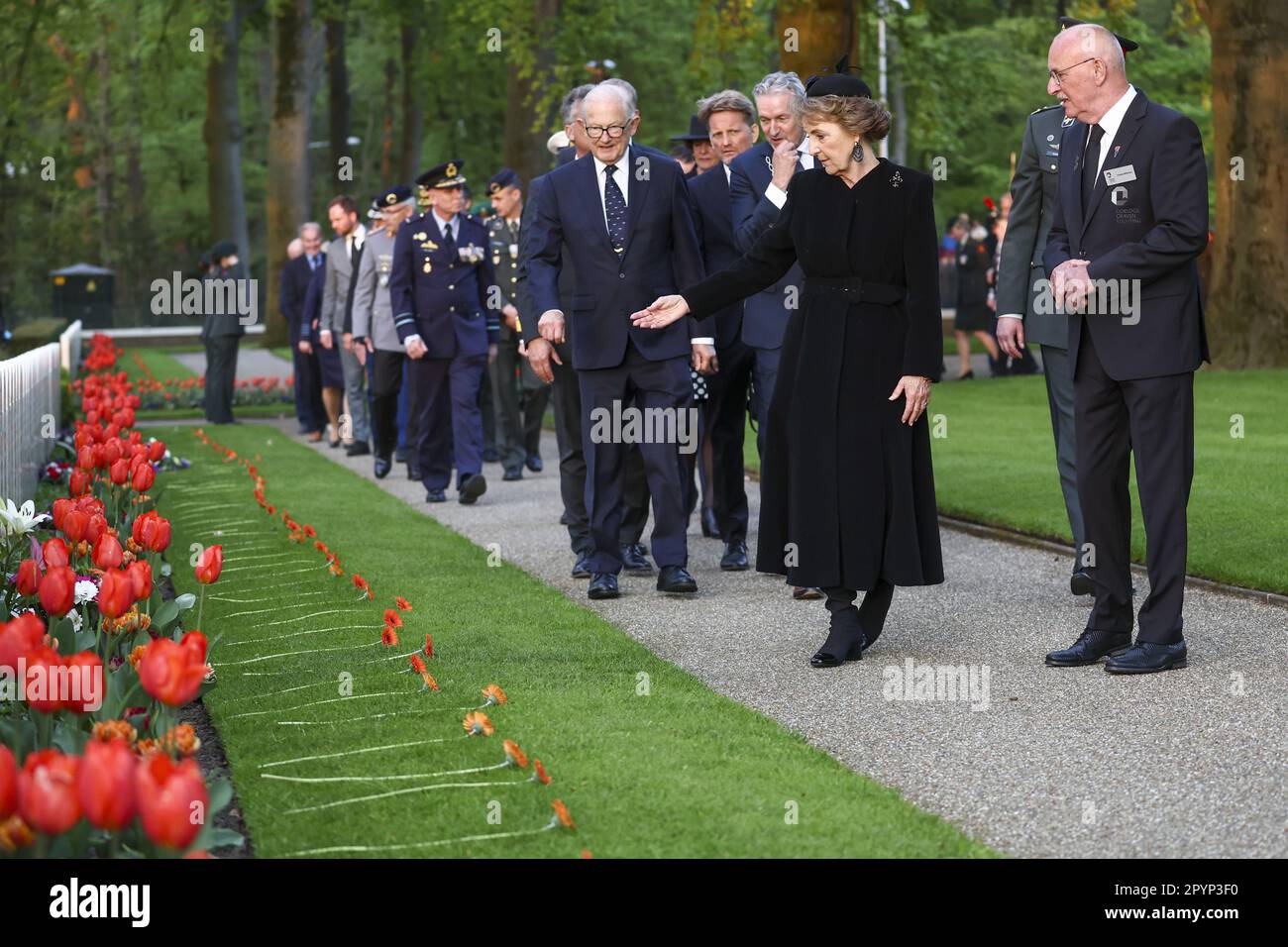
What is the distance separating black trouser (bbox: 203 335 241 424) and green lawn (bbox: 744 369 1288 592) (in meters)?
7.13

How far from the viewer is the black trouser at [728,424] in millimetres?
10406

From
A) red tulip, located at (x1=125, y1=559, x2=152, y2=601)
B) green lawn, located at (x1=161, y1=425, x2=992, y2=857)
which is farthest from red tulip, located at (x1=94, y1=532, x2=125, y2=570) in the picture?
green lawn, located at (x1=161, y1=425, x2=992, y2=857)

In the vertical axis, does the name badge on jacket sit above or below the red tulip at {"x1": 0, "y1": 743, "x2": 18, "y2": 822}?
above

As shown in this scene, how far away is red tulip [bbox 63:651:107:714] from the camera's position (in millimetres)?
4109

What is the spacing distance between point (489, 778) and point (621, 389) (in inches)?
160

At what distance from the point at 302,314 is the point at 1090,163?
13.6 m

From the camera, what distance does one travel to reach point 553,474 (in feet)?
51.7

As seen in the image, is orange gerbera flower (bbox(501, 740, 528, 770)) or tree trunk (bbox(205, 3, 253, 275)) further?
tree trunk (bbox(205, 3, 253, 275))

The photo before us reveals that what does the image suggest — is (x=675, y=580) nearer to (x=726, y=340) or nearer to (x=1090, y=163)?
(x=726, y=340)

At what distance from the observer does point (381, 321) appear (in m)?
15.5

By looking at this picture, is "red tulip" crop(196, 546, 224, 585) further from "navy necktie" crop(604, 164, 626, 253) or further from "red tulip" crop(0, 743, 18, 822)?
"navy necktie" crop(604, 164, 626, 253)
